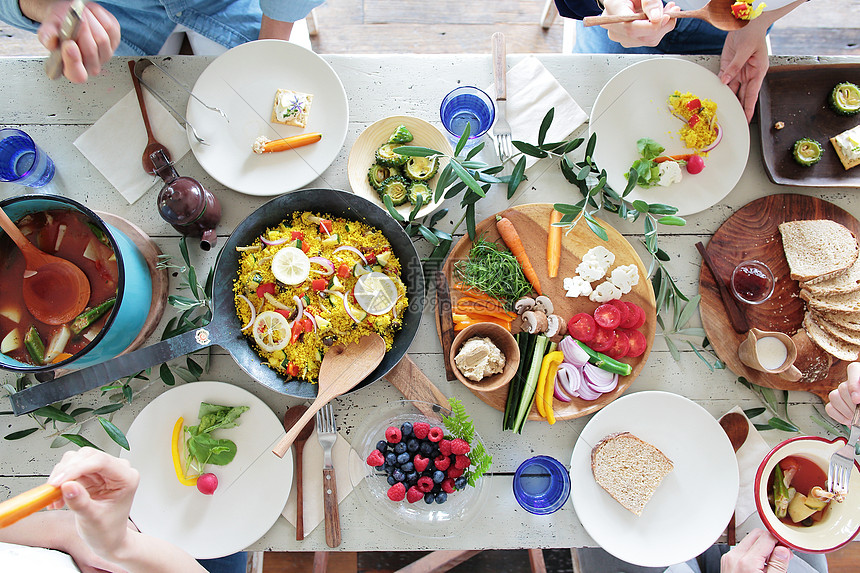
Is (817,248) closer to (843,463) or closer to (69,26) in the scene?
(843,463)

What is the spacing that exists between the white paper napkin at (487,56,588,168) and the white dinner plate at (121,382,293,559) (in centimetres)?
133

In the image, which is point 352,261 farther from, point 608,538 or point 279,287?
point 608,538

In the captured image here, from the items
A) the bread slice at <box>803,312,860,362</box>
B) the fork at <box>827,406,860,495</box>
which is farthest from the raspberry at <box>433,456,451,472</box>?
the bread slice at <box>803,312,860,362</box>

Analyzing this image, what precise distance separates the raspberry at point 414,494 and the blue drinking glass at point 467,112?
1.18 metres

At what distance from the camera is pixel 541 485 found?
178 centimetres

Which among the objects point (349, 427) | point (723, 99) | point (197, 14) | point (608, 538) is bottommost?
point (608, 538)

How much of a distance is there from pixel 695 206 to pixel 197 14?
6.50ft

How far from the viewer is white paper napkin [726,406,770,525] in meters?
1.79

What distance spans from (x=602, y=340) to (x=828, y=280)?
2.63 feet

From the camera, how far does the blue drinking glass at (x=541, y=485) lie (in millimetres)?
1729

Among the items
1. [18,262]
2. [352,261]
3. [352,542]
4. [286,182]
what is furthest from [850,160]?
[18,262]

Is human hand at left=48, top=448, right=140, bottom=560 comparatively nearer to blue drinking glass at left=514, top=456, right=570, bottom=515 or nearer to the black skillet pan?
the black skillet pan

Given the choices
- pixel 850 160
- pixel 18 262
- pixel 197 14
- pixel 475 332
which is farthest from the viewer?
pixel 197 14

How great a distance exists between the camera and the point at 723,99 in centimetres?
186
